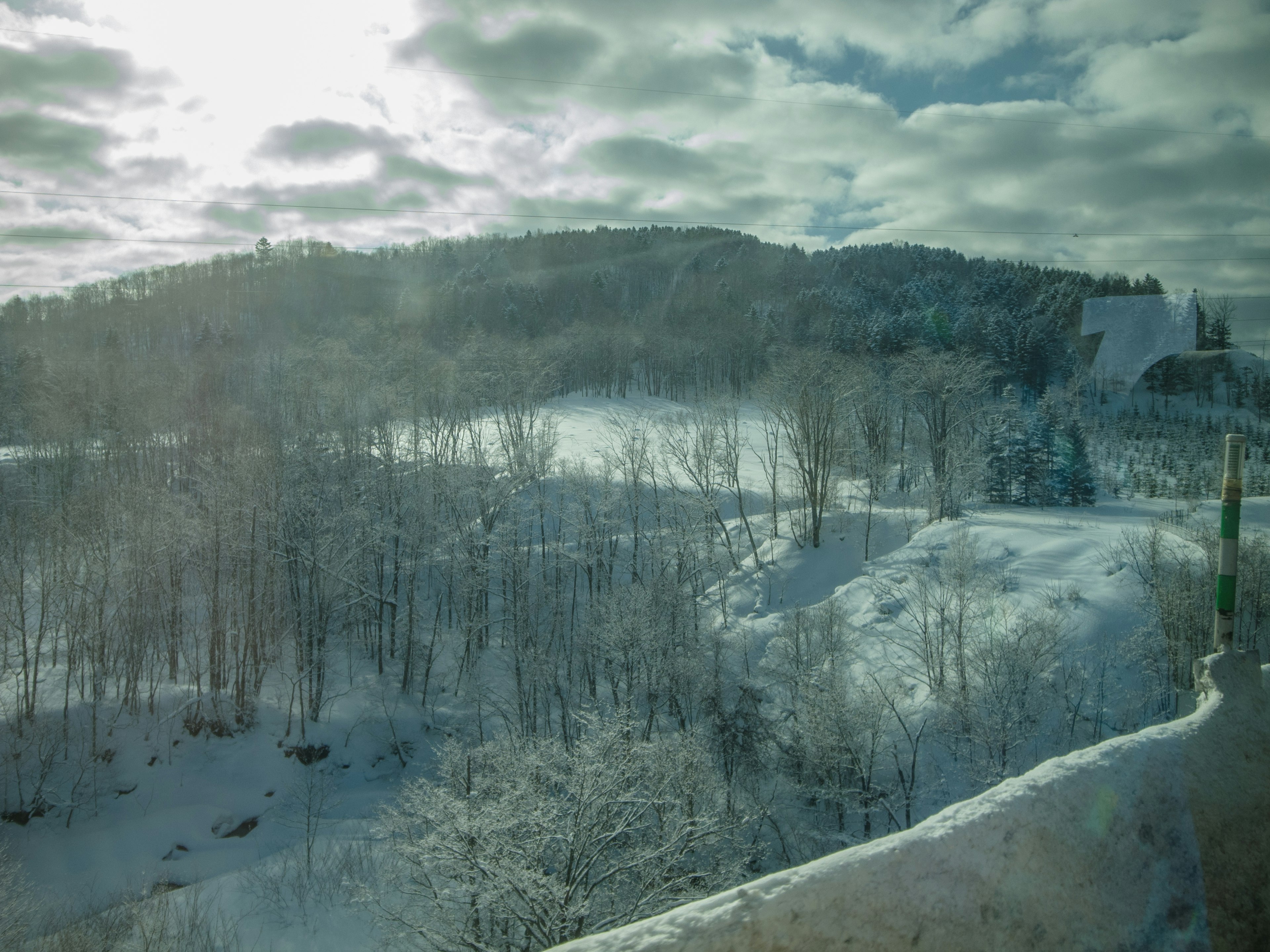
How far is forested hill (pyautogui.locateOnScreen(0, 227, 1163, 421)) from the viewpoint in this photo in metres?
59.3

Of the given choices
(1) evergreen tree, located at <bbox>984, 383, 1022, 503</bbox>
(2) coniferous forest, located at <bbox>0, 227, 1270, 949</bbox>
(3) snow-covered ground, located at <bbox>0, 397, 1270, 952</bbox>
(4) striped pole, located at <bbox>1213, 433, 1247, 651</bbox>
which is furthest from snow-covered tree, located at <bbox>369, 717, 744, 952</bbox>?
(1) evergreen tree, located at <bbox>984, 383, 1022, 503</bbox>

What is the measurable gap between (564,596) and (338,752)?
12.7m

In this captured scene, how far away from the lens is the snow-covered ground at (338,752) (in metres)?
19.2

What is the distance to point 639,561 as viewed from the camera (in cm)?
3688

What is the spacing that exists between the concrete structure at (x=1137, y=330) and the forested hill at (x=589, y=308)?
11.7 metres

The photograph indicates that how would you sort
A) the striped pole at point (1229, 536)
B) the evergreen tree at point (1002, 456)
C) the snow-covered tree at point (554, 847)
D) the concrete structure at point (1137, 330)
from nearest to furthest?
1. the striped pole at point (1229, 536)
2. the snow-covered tree at point (554, 847)
3. the concrete structure at point (1137, 330)
4. the evergreen tree at point (1002, 456)

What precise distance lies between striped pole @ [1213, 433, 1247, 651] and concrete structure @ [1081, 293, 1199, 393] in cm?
2600

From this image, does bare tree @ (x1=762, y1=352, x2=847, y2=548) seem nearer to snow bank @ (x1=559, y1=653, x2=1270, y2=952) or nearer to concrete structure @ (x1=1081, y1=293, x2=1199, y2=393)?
concrete structure @ (x1=1081, y1=293, x2=1199, y2=393)

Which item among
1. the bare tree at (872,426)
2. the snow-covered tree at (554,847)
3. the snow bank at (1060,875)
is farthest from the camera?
the bare tree at (872,426)

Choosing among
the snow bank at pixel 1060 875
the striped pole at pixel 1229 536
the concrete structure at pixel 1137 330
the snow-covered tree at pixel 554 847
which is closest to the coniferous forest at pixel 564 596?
the snow-covered tree at pixel 554 847

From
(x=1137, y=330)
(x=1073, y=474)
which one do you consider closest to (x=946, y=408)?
(x=1073, y=474)

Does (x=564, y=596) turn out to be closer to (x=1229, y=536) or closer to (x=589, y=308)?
(x=1229, y=536)

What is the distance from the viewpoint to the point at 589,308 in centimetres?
8544

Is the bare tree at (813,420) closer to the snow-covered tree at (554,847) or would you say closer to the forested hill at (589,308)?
the forested hill at (589,308)
